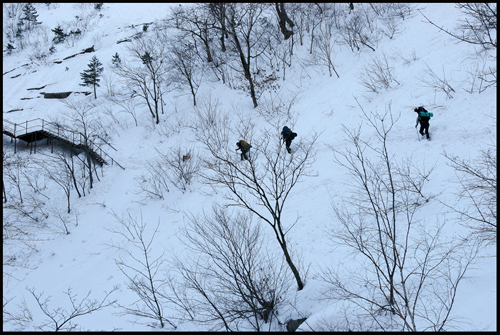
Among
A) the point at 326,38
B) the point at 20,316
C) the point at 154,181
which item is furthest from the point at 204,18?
the point at 20,316

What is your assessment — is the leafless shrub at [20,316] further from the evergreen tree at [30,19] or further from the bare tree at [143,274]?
the evergreen tree at [30,19]

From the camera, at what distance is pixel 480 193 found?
26.5 ft

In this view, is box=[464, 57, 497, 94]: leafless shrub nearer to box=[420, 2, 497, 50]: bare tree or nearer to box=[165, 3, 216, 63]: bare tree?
box=[420, 2, 497, 50]: bare tree

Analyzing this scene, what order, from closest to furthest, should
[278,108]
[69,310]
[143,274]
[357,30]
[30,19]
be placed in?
[143,274] < [69,310] < [278,108] < [357,30] < [30,19]

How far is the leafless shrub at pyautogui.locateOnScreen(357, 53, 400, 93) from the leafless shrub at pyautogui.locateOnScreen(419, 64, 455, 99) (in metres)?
1.43

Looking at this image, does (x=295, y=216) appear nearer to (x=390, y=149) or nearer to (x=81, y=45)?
(x=390, y=149)

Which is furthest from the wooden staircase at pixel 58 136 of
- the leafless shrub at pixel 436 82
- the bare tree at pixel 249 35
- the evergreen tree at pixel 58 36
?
the evergreen tree at pixel 58 36

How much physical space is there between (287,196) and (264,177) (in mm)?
1475

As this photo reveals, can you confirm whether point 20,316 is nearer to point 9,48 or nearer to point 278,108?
point 278,108

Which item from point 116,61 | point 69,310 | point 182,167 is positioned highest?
point 116,61

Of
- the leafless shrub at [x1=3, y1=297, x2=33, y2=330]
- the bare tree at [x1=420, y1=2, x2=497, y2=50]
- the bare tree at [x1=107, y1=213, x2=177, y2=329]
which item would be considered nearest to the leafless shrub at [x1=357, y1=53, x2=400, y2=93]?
the bare tree at [x1=420, y1=2, x2=497, y2=50]

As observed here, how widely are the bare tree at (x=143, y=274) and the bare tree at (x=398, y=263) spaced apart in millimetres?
5544

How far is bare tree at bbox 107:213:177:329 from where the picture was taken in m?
8.41

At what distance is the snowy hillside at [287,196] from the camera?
282 inches
